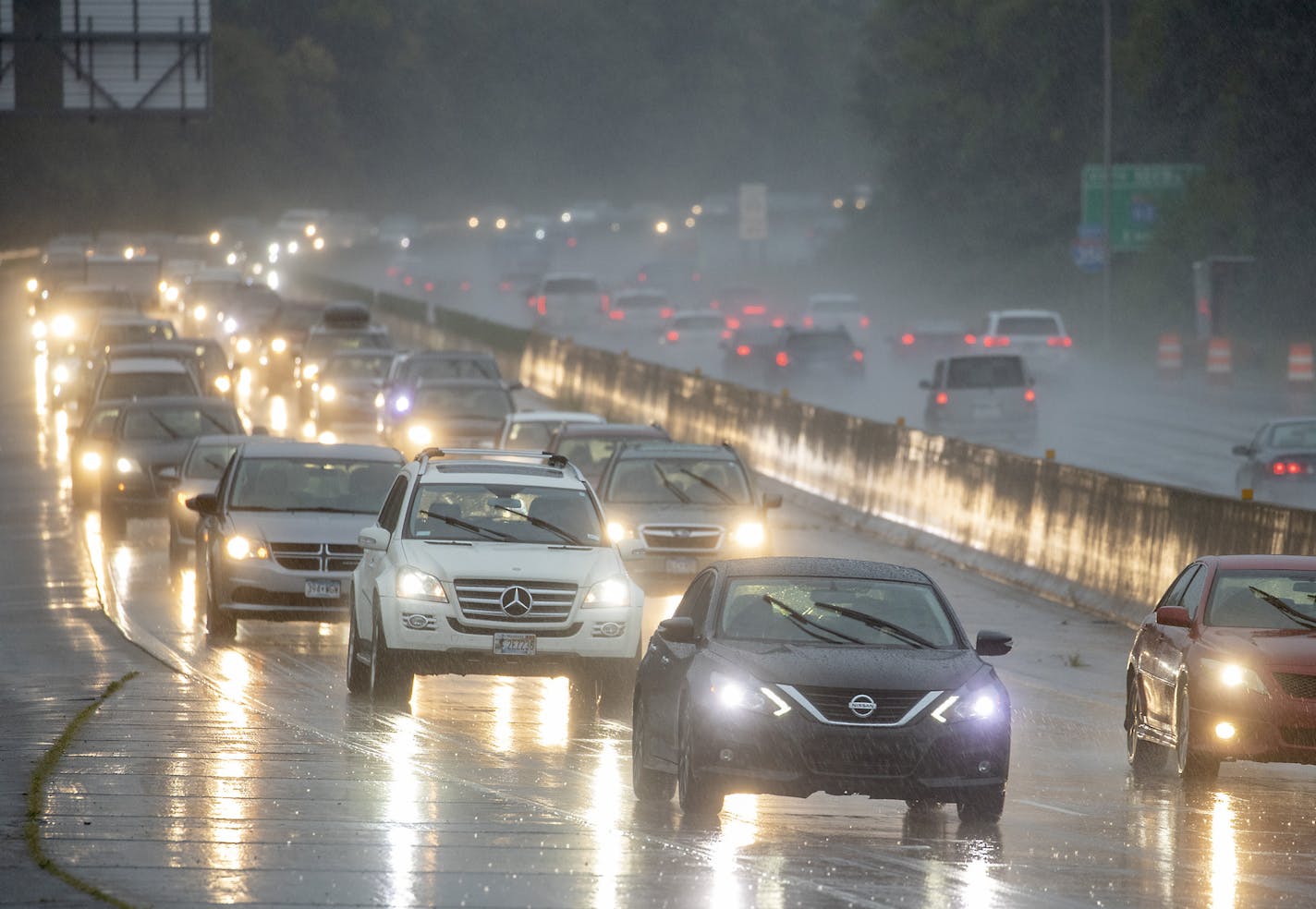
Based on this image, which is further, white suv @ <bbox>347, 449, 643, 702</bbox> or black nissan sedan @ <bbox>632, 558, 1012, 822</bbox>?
white suv @ <bbox>347, 449, 643, 702</bbox>

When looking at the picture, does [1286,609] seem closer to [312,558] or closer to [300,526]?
[312,558]

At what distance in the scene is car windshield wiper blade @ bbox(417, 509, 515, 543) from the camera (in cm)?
1723

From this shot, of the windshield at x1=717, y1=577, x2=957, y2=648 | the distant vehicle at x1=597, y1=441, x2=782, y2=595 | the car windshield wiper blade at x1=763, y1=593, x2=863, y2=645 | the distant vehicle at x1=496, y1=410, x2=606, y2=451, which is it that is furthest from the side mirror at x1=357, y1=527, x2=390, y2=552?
Result: the distant vehicle at x1=496, y1=410, x2=606, y2=451

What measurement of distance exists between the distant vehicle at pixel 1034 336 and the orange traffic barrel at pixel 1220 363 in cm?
688

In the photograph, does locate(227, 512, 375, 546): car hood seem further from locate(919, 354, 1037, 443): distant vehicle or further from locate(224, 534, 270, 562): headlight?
locate(919, 354, 1037, 443): distant vehicle

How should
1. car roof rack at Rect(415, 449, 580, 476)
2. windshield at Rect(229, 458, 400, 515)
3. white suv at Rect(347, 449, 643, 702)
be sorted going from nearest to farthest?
Result: white suv at Rect(347, 449, 643, 702), car roof rack at Rect(415, 449, 580, 476), windshield at Rect(229, 458, 400, 515)

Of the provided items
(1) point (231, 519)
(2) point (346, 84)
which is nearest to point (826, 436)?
(1) point (231, 519)

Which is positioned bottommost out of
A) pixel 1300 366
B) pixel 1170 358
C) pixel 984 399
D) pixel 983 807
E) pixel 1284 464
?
pixel 983 807

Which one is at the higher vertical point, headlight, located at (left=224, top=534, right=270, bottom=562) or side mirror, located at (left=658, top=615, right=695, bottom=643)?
side mirror, located at (left=658, top=615, right=695, bottom=643)

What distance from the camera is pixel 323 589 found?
2064cm

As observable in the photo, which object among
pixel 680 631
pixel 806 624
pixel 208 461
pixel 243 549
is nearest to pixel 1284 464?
pixel 208 461

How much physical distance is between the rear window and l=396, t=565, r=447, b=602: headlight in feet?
88.2

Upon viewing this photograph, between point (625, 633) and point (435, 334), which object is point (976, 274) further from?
point (625, 633)

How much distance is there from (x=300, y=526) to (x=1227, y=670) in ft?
31.2
